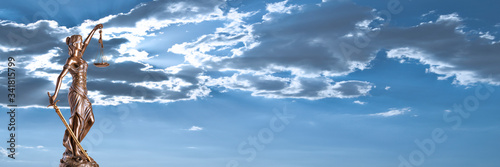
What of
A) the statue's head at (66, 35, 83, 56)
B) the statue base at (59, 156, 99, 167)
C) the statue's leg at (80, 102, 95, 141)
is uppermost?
the statue's head at (66, 35, 83, 56)

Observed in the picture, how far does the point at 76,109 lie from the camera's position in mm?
12172

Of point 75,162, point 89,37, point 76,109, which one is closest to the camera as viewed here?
point 75,162

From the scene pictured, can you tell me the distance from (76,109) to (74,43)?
1.54 metres

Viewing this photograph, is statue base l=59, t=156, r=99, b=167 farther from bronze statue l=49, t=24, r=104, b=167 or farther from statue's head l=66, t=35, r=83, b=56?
statue's head l=66, t=35, r=83, b=56

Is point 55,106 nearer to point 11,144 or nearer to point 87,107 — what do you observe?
point 87,107

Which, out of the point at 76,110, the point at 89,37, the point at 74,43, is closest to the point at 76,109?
the point at 76,110

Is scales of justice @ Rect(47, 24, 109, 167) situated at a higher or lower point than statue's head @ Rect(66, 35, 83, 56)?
lower

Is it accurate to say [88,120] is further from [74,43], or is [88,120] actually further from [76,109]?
[74,43]

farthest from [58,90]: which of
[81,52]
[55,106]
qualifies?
[81,52]

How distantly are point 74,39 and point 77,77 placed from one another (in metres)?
0.91

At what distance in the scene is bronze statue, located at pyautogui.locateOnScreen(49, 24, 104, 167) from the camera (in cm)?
1208

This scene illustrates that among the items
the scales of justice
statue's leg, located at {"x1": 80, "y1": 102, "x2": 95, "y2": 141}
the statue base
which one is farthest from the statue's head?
the statue base

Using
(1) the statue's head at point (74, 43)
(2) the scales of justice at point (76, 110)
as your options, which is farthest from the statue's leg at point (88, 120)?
(1) the statue's head at point (74, 43)

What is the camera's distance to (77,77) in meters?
12.3
